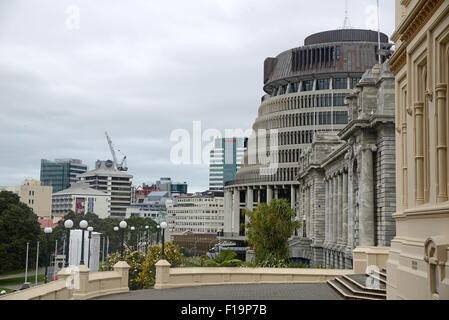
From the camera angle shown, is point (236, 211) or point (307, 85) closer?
point (307, 85)

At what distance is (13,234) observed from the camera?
82.8m

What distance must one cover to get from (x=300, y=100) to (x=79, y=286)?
104m

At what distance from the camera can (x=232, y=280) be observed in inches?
1430

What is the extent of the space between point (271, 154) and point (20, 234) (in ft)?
209

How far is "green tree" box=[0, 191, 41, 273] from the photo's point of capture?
79.4 metres

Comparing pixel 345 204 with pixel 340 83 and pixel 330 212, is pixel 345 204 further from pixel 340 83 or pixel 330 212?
pixel 340 83

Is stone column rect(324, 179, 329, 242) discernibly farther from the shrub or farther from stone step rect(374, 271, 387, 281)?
stone step rect(374, 271, 387, 281)

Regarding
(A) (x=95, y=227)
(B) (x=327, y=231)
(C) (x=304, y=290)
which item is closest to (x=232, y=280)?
(C) (x=304, y=290)

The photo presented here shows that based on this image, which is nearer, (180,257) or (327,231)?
(180,257)

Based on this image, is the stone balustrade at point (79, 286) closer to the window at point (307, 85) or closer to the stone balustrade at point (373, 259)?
the stone balustrade at point (373, 259)

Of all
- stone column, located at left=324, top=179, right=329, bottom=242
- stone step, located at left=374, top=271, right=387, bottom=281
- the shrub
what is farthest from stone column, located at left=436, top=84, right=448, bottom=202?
stone column, located at left=324, top=179, right=329, bottom=242

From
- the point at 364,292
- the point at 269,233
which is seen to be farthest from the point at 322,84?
the point at 364,292
